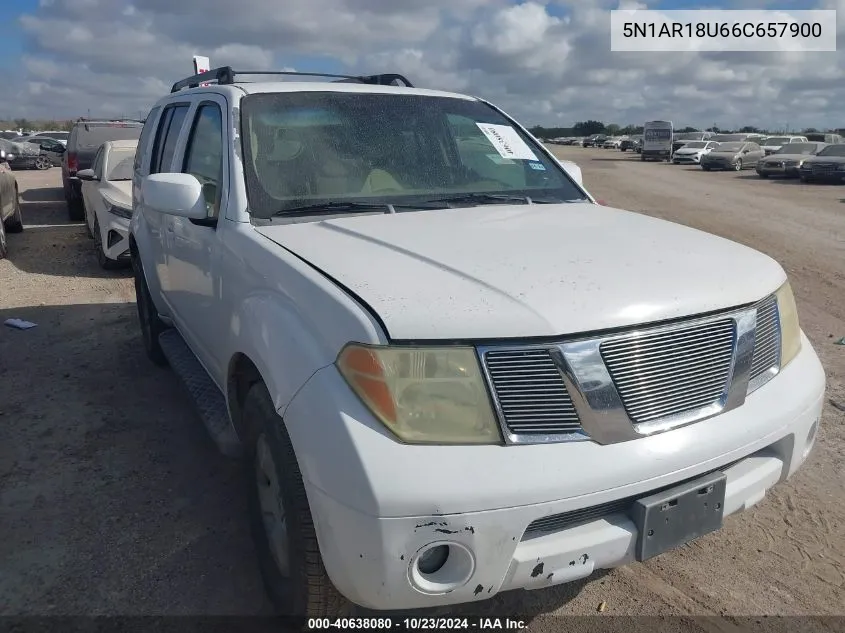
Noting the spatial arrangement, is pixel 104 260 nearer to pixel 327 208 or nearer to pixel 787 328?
pixel 327 208

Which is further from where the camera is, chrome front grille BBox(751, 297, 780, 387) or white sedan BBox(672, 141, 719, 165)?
white sedan BBox(672, 141, 719, 165)

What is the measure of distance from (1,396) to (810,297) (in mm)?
7078

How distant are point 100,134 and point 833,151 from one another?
2293 cm

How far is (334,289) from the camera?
2.10 meters

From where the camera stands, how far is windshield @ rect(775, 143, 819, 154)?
26.8 metres

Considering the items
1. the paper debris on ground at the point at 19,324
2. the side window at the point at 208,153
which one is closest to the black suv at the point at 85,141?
the paper debris on ground at the point at 19,324

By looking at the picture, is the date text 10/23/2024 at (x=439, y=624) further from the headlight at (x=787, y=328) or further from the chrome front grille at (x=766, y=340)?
the headlight at (x=787, y=328)

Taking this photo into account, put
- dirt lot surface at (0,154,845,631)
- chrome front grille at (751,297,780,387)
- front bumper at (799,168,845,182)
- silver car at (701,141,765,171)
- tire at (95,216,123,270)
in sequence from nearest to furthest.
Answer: chrome front grille at (751,297,780,387)
dirt lot surface at (0,154,845,631)
tire at (95,216,123,270)
front bumper at (799,168,845,182)
silver car at (701,141,765,171)

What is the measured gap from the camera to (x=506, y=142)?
3.72m

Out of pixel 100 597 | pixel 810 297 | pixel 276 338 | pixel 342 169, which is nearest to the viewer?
pixel 276 338

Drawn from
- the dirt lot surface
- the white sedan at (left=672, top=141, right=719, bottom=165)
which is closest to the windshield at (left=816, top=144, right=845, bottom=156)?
the white sedan at (left=672, top=141, right=719, bottom=165)

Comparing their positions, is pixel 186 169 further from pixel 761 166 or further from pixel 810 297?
pixel 761 166

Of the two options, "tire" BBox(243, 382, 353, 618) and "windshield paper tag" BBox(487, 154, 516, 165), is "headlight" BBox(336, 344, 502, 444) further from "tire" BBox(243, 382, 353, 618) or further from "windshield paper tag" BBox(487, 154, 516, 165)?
"windshield paper tag" BBox(487, 154, 516, 165)

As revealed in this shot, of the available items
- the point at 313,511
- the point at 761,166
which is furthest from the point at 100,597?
the point at 761,166
